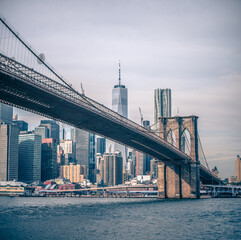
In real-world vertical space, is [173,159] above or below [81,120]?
below

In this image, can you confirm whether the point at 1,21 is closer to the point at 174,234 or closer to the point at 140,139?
the point at 174,234

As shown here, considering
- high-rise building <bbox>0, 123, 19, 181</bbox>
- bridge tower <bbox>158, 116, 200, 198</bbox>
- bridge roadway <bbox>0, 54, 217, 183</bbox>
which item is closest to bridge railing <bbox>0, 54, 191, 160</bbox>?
bridge roadway <bbox>0, 54, 217, 183</bbox>

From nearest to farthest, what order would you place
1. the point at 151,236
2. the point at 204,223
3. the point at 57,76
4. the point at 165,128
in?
1. the point at 151,236
2. the point at 204,223
3. the point at 57,76
4. the point at 165,128

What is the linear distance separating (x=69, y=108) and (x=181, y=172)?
32.7 meters

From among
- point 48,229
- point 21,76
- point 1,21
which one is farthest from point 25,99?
point 48,229

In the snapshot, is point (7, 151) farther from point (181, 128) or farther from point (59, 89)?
point (59, 89)

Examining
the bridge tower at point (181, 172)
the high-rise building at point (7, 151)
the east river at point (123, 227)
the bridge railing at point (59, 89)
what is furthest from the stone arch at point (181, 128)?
the high-rise building at point (7, 151)

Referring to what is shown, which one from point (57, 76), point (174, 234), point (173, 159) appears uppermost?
point (57, 76)

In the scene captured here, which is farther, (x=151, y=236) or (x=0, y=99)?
(x=0, y=99)

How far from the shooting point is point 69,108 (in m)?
53.6

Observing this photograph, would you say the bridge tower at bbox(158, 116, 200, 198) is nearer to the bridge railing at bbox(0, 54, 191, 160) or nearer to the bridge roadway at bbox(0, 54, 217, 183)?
the bridge roadway at bbox(0, 54, 217, 183)

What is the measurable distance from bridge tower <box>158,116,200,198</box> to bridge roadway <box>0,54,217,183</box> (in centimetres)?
150

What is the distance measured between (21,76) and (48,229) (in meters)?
16.4

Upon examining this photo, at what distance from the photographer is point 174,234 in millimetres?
31547
